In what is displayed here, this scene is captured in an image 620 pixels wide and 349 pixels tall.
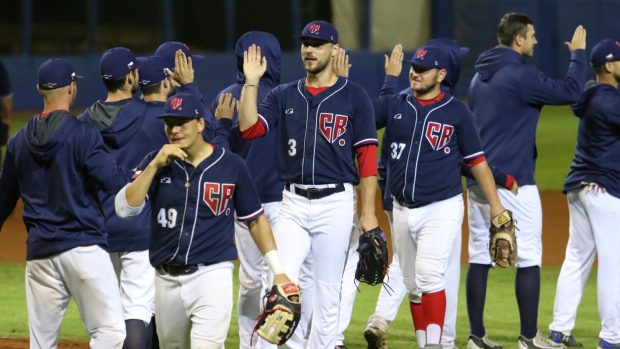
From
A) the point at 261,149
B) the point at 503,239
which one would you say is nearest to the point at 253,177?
the point at 261,149

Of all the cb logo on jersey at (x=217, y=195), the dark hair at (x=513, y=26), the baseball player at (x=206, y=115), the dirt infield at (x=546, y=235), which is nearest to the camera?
the cb logo on jersey at (x=217, y=195)

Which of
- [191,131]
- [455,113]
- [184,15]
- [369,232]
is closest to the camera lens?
[191,131]

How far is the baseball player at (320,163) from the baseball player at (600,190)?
1833mm

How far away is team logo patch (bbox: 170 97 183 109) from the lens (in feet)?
18.4

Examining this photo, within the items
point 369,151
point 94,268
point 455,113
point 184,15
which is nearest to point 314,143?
point 369,151

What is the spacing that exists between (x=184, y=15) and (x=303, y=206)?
22189 millimetres

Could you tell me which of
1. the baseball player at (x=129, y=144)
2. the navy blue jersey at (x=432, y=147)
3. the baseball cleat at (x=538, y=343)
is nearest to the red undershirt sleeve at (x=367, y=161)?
the navy blue jersey at (x=432, y=147)

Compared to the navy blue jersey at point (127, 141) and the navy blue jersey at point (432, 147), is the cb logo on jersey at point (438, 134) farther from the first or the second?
the navy blue jersey at point (127, 141)

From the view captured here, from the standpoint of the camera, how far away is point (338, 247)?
6.62m

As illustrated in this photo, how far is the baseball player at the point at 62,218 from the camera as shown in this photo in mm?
5785

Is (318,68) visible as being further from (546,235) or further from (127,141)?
(546,235)

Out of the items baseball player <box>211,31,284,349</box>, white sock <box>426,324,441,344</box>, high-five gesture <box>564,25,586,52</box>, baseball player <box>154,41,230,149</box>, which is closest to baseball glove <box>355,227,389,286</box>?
white sock <box>426,324,441,344</box>

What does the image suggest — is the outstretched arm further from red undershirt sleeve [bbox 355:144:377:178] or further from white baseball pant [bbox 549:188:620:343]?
white baseball pant [bbox 549:188:620:343]

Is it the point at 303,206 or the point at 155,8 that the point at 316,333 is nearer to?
the point at 303,206
